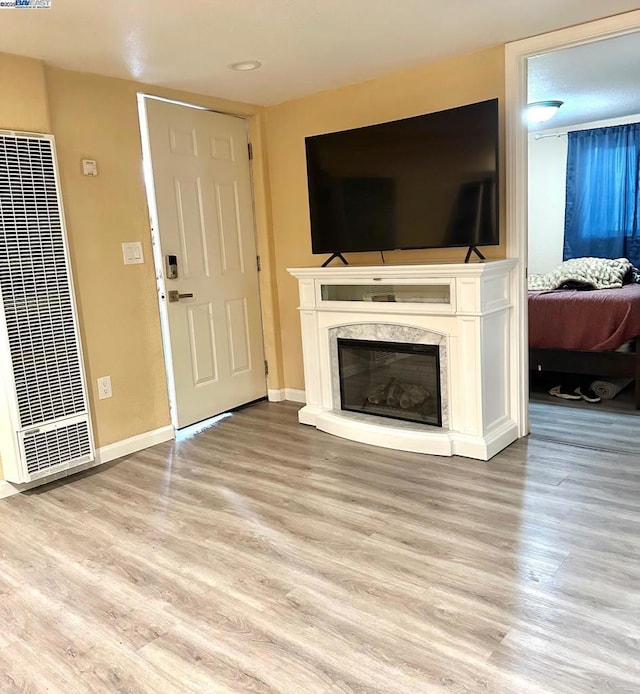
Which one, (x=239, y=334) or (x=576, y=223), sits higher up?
(x=576, y=223)

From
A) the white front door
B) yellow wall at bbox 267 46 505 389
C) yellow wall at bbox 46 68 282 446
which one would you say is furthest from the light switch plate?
yellow wall at bbox 267 46 505 389

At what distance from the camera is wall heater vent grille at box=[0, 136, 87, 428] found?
2.88 metres

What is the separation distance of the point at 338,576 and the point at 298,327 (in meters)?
2.47

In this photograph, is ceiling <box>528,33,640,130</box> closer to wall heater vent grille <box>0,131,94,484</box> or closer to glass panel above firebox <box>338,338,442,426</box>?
glass panel above firebox <box>338,338,442,426</box>

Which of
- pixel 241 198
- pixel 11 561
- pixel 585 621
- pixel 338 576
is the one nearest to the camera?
pixel 585 621

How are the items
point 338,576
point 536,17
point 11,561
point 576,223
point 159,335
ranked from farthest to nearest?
point 576,223, point 159,335, point 536,17, point 11,561, point 338,576

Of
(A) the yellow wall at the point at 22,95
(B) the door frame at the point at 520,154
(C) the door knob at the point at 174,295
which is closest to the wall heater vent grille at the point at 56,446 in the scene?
(C) the door knob at the point at 174,295

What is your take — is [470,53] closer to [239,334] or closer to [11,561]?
[239,334]

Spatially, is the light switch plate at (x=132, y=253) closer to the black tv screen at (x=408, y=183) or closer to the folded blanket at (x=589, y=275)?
the black tv screen at (x=408, y=183)

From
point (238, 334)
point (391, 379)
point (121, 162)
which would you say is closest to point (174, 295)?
point (238, 334)

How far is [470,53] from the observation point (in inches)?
129

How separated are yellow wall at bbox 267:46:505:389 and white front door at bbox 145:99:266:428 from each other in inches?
8.3

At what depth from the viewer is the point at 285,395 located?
4.59m

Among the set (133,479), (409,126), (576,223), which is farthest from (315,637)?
(576,223)
